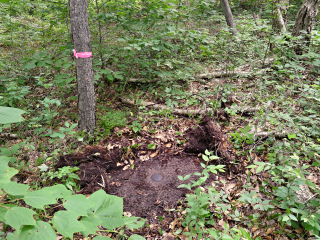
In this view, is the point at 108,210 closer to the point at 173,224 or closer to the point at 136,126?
the point at 173,224

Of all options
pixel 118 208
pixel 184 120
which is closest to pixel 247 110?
pixel 184 120

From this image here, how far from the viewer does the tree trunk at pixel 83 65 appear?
3416 millimetres

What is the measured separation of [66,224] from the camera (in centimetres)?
85

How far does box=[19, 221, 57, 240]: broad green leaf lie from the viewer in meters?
0.79

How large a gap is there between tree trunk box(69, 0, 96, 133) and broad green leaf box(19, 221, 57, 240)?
3.40 metres

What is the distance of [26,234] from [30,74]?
6.69m

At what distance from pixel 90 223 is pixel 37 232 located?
235 millimetres

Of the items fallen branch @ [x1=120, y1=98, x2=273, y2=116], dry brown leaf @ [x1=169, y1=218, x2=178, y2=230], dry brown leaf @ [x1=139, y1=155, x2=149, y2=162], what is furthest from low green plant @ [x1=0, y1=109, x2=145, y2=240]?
fallen branch @ [x1=120, y1=98, x2=273, y2=116]

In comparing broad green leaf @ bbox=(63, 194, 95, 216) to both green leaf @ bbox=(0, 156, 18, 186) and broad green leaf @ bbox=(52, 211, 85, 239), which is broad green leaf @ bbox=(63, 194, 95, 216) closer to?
broad green leaf @ bbox=(52, 211, 85, 239)

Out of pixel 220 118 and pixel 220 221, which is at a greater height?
pixel 220 118

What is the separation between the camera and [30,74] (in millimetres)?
6082

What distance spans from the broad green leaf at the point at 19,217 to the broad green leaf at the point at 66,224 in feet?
0.31

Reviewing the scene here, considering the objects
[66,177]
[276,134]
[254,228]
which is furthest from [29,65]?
[276,134]

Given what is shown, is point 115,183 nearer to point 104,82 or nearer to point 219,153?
point 219,153
